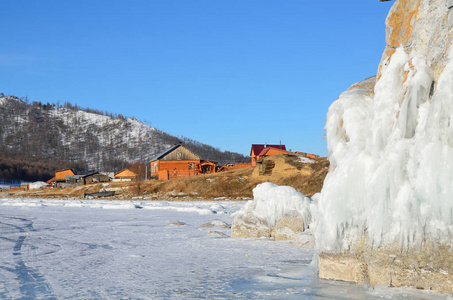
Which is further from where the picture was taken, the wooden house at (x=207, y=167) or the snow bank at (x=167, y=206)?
the wooden house at (x=207, y=167)

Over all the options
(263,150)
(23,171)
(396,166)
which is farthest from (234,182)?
(23,171)

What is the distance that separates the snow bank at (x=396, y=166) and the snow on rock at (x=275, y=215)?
5.02m

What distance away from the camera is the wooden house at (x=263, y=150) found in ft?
231

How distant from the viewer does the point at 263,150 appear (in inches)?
2820

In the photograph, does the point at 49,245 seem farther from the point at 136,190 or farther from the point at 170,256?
the point at 136,190

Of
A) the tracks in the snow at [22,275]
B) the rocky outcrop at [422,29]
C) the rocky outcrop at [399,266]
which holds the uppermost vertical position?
the rocky outcrop at [422,29]

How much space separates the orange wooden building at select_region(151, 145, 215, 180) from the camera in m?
74.6

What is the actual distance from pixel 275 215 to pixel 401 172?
23.5ft

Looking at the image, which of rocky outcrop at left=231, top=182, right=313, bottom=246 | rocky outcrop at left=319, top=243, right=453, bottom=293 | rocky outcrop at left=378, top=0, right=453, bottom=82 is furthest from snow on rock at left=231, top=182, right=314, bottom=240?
rocky outcrop at left=378, top=0, right=453, bottom=82

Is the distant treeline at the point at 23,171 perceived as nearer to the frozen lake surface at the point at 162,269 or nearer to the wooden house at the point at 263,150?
the wooden house at the point at 263,150

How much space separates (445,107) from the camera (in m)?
6.00

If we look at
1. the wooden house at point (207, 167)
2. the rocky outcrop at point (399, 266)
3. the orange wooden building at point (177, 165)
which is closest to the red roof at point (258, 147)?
the wooden house at point (207, 167)

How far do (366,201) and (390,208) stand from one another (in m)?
0.44

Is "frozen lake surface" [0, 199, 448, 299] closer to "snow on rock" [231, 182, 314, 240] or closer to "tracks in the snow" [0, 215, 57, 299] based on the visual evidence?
"tracks in the snow" [0, 215, 57, 299]
